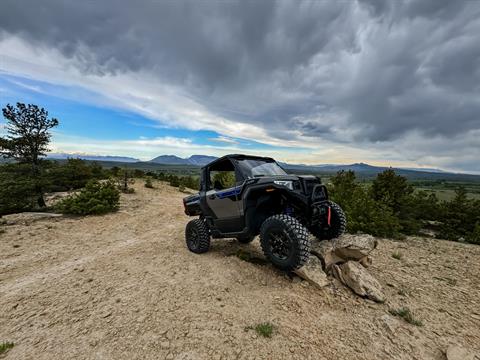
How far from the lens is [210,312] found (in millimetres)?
3857

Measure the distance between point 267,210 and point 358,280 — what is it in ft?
7.49

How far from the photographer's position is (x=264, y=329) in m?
3.37

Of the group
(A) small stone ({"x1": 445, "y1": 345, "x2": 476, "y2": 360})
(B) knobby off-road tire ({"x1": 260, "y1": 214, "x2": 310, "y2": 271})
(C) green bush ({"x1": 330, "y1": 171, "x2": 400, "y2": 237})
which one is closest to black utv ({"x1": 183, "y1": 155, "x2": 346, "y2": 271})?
(B) knobby off-road tire ({"x1": 260, "y1": 214, "x2": 310, "y2": 271})

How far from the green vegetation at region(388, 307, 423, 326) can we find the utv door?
323 cm

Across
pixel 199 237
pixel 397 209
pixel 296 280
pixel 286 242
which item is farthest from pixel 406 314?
pixel 397 209

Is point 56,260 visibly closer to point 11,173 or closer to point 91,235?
point 91,235

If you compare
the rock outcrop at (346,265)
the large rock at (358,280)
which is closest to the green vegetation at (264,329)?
the rock outcrop at (346,265)

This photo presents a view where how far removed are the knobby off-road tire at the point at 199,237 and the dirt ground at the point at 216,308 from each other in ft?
0.83

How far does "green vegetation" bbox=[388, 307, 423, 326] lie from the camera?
373cm

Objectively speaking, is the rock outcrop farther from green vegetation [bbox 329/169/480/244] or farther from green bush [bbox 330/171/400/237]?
green vegetation [bbox 329/169/480/244]

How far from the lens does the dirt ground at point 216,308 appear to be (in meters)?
3.18

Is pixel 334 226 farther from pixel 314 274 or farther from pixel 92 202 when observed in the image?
pixel 92 202

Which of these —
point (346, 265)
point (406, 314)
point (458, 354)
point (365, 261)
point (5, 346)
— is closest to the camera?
point (458, 354)

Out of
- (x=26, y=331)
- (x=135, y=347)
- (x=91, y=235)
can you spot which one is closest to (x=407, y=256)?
(x=135, y=347)
